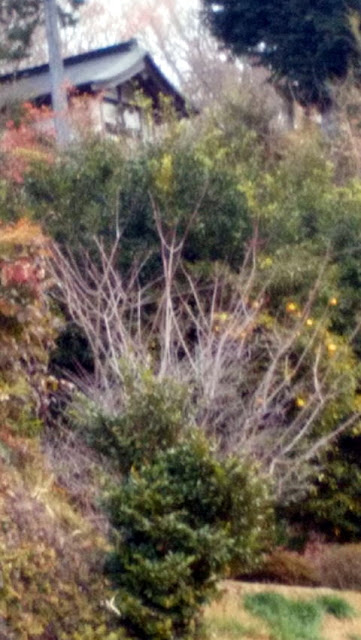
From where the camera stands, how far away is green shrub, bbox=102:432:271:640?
22.6 ft

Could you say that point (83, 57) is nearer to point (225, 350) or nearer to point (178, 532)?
point (225, 350)

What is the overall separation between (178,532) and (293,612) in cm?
221

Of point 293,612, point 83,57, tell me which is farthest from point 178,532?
point 83,57

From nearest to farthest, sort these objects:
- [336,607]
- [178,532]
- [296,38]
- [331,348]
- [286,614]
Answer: [178,532] → [286,614] → [336,607] → [331,348] → [296,38]

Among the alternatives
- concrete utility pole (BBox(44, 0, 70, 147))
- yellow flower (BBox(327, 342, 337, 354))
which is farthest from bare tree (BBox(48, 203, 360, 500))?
concrete utility pole (BBox(44, 0, 70, 147))

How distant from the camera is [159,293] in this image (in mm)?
11859

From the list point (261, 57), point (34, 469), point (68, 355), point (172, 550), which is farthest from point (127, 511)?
point (261, 57)

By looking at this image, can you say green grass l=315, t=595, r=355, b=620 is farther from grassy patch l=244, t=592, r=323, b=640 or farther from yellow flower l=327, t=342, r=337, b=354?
yellow flower l=327, t=342, r=337, b=354

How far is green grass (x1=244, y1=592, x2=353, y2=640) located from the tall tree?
1255 centimetres

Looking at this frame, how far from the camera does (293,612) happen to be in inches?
344

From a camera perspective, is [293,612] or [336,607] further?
[336,607]

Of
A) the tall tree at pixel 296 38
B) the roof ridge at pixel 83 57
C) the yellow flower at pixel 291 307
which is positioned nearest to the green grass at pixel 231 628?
the yellow flower at pixel 291 307

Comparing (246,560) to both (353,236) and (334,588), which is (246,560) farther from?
(353,236)

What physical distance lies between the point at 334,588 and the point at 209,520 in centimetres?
321
